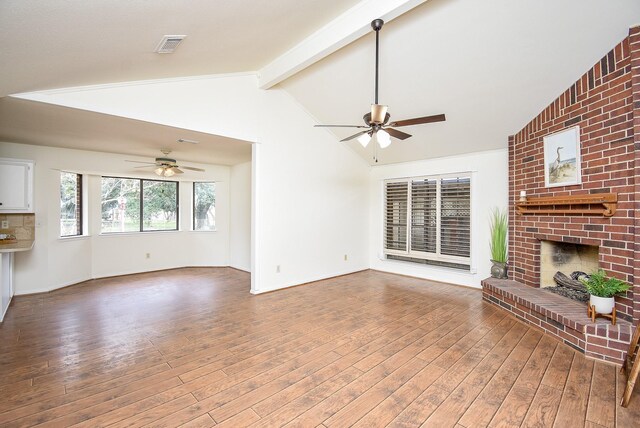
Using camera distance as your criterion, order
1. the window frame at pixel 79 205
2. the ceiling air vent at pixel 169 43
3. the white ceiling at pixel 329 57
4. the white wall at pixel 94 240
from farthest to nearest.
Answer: the window frame at pixel 79 205 → the white wall at pixel 94 240 → the ceiling air vent at pixel 169 43 → the white ceiling at pixel 329 57

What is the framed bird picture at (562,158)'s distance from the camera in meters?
3.37

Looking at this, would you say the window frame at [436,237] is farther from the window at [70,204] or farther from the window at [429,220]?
the window at [70,204]

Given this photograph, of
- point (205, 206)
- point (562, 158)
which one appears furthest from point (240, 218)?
point (562, 158)

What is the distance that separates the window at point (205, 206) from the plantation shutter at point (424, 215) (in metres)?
4.67

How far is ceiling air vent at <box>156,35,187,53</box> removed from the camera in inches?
100.0

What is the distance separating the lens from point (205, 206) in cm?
709

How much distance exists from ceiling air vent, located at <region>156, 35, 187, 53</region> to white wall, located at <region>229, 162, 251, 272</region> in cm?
379

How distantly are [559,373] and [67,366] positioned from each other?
13.9ft

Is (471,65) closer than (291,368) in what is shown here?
No

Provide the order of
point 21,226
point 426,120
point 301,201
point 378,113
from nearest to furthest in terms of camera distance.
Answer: point 378,113, point 426,120, point 21,226, point 301,201

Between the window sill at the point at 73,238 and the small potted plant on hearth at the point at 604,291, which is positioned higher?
the window sill at the point at 73,238

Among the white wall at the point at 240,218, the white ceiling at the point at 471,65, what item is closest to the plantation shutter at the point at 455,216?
the white ceiling at the point at 471,65

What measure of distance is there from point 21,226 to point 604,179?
7.88 metres

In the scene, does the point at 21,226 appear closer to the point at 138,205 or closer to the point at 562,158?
the point at 138,205
